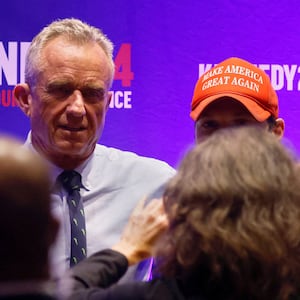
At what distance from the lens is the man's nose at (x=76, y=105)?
189 centimetres

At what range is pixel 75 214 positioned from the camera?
1.86 m

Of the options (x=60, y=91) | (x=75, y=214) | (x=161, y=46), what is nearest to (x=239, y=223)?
(x=75, y=214)

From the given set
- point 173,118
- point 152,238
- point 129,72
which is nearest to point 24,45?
point 129,72

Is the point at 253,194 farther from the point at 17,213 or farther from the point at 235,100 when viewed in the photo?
the point at 235,100

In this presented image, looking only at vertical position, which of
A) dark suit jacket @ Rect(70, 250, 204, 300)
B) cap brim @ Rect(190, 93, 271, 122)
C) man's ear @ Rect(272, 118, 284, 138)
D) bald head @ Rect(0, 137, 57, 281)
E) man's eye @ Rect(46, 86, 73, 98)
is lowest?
dark suit jacket @ Rect(70, 250, 204, 300)

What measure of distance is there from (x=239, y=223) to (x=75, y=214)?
0.74 meters

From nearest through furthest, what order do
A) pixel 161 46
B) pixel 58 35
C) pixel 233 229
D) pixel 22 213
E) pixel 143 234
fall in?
pixel 22 213
pixel 233 229
pixel 143 234
pixel 58 35
pixel 161 46

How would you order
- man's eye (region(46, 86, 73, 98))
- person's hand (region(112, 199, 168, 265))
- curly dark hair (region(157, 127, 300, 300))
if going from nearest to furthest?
curly dark hair (region(157, 127, 300, 300)) → person's hand (region(112, 199, 168, 265)) → man's eye (region(46, 86, 73, 98))

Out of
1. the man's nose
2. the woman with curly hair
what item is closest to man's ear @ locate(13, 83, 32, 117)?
the man's nose

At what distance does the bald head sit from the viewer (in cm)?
81

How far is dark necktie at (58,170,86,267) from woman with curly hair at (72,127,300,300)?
0.58m

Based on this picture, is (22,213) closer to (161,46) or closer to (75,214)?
(75,214)

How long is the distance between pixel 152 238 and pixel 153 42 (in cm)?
123

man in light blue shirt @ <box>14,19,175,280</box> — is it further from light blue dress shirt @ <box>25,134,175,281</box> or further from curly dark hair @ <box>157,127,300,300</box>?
curly dark hair @ <box>157,127,300,300</box>
